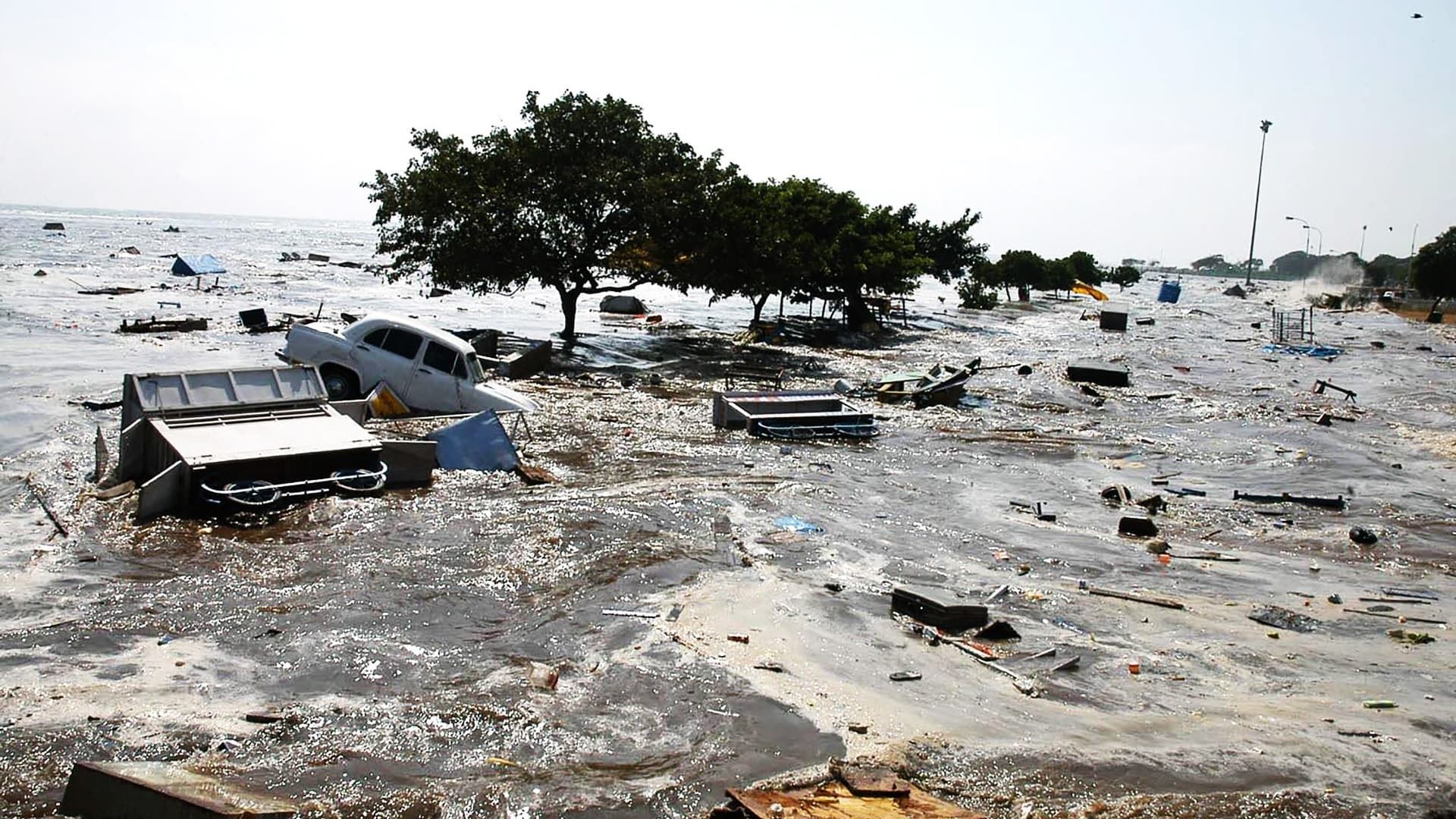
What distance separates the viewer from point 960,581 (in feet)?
34.6

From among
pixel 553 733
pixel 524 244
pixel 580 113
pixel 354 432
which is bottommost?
pixel 553 733

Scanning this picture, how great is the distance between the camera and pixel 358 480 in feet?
40.1

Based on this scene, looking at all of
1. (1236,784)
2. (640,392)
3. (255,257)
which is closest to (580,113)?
(640,392)

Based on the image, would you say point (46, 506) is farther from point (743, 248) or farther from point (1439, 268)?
point (1439, 268)

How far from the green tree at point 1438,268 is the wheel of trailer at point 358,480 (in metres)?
75.9

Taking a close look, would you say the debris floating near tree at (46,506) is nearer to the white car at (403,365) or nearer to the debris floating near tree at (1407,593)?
the white car at (403,365)

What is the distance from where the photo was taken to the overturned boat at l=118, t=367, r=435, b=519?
11.1m

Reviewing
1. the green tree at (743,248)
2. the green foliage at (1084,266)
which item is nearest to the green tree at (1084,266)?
the green foliage at (1084,266)

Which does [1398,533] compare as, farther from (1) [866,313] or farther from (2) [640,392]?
(1) [866,313]

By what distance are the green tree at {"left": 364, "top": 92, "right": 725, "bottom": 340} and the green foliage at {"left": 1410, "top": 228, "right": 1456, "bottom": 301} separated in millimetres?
59935

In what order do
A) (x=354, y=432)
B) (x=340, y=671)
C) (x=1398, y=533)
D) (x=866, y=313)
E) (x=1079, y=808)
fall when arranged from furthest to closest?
1. (x=866, y=313)
2. (x=1398, y=533)
3. (x=354, y=432)
4. (x=340, y=671)
5. (x=1079, y=808)

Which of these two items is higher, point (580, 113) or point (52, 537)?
point (580, 113)

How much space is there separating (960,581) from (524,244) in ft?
69.7

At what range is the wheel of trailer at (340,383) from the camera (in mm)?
17234
